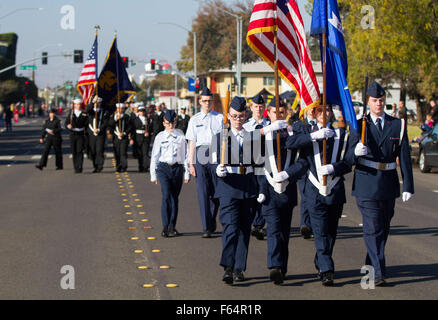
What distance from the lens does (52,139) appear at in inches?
877

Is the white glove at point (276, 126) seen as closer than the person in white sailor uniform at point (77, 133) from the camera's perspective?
Yes

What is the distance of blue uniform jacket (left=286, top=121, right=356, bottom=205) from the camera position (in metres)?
7.77

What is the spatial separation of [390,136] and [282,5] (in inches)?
75.1

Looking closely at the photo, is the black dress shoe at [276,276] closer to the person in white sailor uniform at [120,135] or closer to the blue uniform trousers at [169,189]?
the blue uniform trousers at [169,189]

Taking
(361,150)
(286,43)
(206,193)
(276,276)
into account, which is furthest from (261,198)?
(206,193)

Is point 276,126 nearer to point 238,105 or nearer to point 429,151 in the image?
point 238,105

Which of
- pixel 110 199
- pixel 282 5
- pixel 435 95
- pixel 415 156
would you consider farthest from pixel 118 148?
pixel 435 95

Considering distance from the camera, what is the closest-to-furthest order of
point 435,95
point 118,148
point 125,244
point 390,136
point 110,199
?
point 390,136, point 125,244, point 110,199, point 118,148, point 435,95

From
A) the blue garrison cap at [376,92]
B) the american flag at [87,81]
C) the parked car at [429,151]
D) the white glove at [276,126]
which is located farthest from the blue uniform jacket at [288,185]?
the american flag at [87,81]

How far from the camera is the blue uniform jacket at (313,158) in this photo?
7.77 metres

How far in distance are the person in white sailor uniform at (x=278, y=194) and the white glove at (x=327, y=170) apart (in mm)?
219

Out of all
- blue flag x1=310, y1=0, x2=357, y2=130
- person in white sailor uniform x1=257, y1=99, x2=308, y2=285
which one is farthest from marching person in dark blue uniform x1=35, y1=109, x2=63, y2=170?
person in white sailor uniform x1=257, y1=99, x2=308, y2=285

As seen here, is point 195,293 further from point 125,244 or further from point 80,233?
point 80,233

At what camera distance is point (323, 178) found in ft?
25.5
